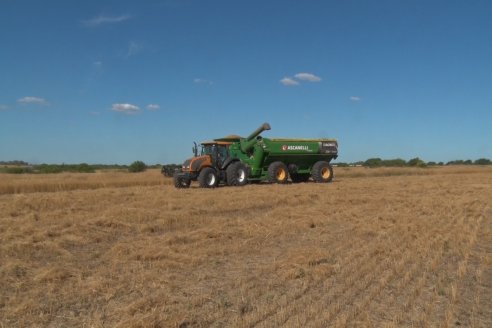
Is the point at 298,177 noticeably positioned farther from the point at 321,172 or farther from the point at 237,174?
the point at 237,174

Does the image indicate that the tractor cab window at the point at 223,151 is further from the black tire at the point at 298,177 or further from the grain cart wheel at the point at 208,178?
the black tire at the point at 298,177

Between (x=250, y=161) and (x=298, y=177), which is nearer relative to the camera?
(x=250, y=161)

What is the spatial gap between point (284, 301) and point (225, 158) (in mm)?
15446

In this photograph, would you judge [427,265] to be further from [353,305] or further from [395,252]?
[353,305]

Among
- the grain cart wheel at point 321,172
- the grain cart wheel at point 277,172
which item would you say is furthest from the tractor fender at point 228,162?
the grain cart wheel at point 321,172

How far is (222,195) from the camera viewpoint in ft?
50.9

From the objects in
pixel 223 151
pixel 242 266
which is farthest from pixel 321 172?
pixel 242 266

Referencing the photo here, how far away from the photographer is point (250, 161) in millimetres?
21078

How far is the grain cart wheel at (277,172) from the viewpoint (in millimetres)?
21312

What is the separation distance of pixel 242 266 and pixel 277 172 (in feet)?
48.5

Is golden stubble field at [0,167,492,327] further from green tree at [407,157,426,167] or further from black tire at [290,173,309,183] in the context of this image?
green tree at [407,157,426,167]

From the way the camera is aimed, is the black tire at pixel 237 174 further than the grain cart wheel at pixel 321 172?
No

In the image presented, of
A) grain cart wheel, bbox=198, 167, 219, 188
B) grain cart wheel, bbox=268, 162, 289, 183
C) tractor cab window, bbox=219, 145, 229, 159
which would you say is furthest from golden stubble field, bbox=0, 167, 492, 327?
grain cart wheel, bbox=268, 162, 289, 183

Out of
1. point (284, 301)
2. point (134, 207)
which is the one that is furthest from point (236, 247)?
point (134, 207)
